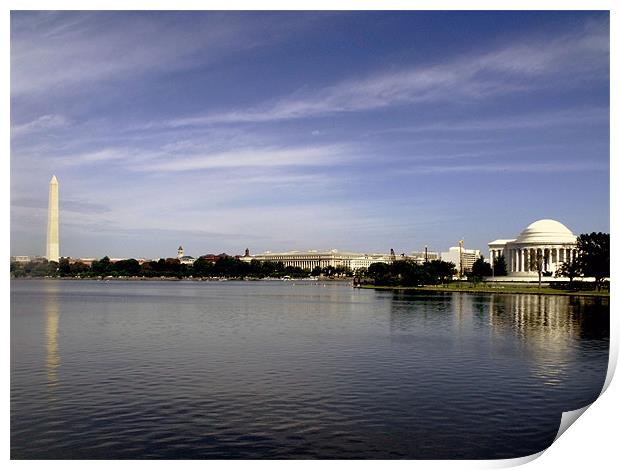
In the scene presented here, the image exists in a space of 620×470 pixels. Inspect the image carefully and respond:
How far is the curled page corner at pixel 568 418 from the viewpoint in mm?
10594

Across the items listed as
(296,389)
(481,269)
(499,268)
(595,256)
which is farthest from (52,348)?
(499,268)

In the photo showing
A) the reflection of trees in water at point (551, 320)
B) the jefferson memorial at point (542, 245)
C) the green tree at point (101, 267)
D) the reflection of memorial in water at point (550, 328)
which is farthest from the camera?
the green tree at point (101, 267)

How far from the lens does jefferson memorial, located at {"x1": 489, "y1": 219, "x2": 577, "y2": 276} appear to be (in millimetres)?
86500

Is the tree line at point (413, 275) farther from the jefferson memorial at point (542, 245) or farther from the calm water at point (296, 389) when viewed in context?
the calm water at point (296, 389)

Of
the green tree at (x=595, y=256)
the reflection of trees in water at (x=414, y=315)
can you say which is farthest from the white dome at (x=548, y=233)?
the reflection of trees in water at (x=414, y=315)

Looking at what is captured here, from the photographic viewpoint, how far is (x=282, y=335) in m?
21.3

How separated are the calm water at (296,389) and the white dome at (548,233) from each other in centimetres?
6862

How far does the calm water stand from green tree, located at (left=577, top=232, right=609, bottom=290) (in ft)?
81.1

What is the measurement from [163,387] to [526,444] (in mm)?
6699

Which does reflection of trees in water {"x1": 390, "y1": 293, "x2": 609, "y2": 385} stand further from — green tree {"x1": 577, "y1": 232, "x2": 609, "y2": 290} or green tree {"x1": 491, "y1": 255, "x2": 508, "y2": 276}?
green tree {"x1": 491, "y1": 255, "x2": 508, "y2": 276}

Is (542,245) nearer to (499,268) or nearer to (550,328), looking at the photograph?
(499,268)

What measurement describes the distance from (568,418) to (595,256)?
39.5 meters

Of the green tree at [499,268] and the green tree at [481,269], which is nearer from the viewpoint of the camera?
the green tree at [481,269]

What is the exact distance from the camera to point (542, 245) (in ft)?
292
